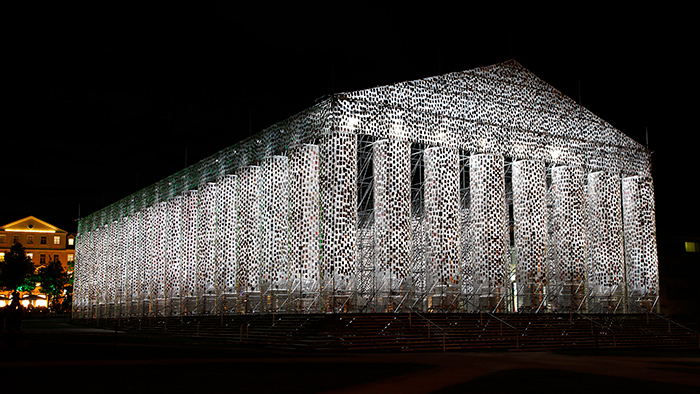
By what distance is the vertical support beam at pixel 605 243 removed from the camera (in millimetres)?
26875

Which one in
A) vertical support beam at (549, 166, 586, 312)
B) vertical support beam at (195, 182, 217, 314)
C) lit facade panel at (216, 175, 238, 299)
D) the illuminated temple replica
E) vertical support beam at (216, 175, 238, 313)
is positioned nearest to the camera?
the illuminated temple replica

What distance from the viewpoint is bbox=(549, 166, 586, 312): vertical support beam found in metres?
25.9

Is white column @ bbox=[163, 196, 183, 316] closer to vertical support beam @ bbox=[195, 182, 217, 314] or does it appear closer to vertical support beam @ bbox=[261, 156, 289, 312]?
vertical support beam @ bbox=[195, 182, 217, 314]

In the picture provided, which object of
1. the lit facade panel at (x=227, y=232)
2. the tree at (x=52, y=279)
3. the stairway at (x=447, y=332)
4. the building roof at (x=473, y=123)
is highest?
the building roof at (x=473, y=123)

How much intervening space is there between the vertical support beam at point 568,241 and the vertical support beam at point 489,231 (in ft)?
8.94

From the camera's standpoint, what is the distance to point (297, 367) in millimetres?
12664

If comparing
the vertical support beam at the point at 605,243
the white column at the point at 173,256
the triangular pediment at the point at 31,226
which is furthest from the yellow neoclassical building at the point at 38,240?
the vertical support beam at the point at 605,243

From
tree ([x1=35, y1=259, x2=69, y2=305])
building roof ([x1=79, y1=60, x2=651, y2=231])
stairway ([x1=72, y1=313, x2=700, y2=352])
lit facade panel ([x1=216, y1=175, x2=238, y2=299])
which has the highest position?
building roof ([x1=79, y1=60, x2=651, y2=231])

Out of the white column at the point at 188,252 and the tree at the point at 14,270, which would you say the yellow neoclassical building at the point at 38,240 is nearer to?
the tree at the point at 14,270

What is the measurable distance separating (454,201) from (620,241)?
8.18m

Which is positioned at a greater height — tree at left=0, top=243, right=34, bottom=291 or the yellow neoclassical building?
the yellow neoclassical building

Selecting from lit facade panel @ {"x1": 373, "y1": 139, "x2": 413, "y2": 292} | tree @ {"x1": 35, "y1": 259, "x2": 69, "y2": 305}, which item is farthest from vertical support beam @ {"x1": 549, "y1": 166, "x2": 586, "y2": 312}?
tree @ {"x1": 35, "y1": 259, "x2": 69, "y2": 305}

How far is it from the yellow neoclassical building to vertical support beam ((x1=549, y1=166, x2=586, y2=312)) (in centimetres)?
6030

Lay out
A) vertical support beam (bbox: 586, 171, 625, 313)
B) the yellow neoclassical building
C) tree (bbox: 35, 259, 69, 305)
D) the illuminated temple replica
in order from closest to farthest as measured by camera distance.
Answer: the illuminated temple replica → vertical support beam (bbox: 586, 171, 625, 313) → tree (bbox: 35, 259, 69, 305) → the yellow neoclassical building
